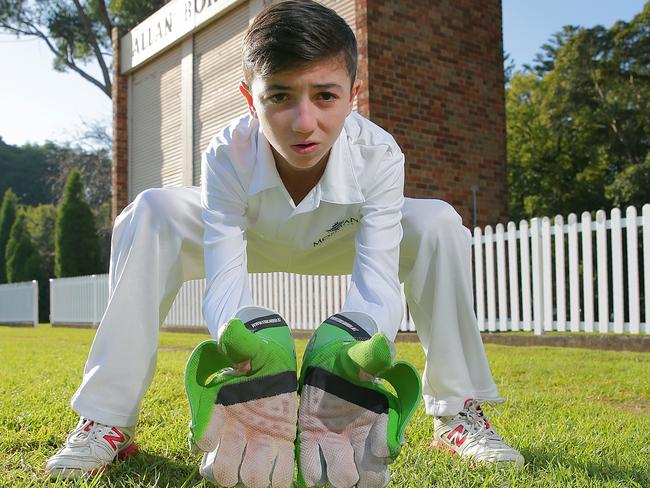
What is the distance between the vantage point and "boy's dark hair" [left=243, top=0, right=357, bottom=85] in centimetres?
192

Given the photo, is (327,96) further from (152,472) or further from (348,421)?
(152,472)

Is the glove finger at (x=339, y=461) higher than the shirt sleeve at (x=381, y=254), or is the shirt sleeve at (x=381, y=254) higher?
the shirt sleeve at (x=381, y=254)

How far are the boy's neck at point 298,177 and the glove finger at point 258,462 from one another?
3.33ft

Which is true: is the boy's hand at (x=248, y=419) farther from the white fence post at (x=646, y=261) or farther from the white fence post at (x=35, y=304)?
the white fence post at (x=35, y=304)

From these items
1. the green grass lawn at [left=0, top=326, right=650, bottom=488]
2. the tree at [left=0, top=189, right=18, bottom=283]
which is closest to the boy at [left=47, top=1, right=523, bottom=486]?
the green grass lawn at [left=0, top=326, right=650, bottom=488]

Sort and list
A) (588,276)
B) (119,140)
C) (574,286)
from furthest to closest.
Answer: (119,140) < (574,286) < (588,276)

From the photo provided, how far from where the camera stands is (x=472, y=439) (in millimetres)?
2375

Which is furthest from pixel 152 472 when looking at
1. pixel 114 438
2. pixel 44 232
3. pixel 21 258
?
pixel 44 232

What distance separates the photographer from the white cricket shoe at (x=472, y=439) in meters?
2.22

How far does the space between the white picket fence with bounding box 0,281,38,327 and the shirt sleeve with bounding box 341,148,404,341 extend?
20.0 m

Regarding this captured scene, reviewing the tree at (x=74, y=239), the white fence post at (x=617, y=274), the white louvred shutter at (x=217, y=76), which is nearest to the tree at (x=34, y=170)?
the tree at (x=74, y=239)

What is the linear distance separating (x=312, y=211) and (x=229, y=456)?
1.02 m

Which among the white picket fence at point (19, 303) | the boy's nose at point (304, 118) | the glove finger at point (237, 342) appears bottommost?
the white picket fence at point (19, 303)

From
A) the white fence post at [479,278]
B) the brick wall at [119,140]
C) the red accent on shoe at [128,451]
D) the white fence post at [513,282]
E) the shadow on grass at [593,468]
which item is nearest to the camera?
the shadow on grass at [593,468]
